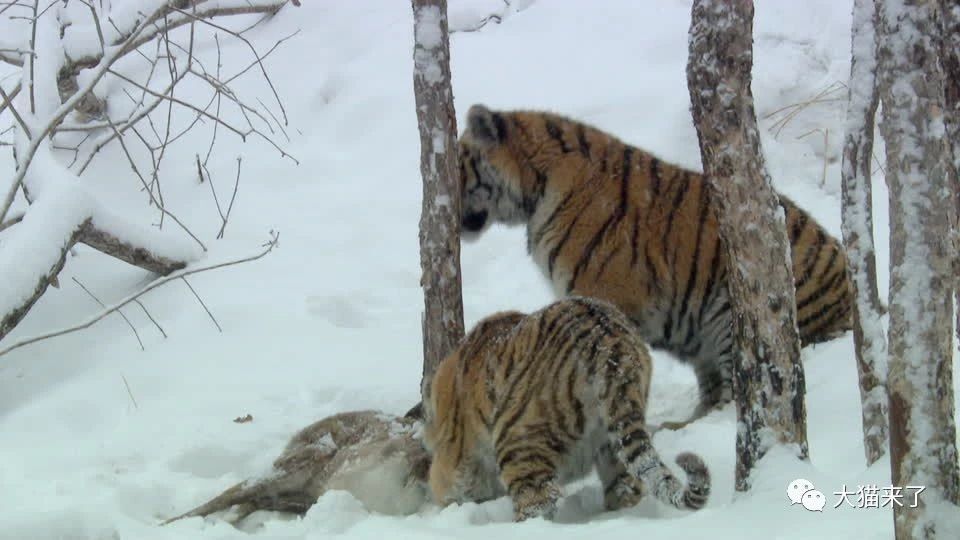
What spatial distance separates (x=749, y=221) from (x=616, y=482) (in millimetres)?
1202

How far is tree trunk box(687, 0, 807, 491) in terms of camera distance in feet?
11.4

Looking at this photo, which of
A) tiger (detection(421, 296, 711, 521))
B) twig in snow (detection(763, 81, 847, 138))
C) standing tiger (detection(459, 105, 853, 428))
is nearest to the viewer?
tiger (detection(421, 296, 711, 521))

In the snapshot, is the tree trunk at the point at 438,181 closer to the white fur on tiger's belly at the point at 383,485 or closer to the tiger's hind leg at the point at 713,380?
the white fur on tiger's belly at the point at 383,485

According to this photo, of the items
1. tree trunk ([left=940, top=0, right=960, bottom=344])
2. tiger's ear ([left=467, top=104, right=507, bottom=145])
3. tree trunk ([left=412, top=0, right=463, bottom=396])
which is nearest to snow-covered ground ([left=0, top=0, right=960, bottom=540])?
tree trunk ([left=412, top=0, right=463, bottom=396])

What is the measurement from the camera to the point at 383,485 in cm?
476

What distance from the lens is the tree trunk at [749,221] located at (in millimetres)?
3473

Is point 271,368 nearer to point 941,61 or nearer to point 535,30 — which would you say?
point 941,61

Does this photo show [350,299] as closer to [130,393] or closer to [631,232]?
[130,393]

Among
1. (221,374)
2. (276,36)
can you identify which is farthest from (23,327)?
(276,36)

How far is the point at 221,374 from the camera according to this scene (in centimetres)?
630

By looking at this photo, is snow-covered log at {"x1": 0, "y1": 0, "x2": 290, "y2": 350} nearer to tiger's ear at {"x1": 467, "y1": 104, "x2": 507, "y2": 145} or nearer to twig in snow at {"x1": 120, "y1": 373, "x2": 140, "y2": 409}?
twig in snow at {"x1": 120, "y1": 373, "x2": 140, "y2": 409}

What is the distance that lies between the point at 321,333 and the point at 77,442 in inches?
64.8

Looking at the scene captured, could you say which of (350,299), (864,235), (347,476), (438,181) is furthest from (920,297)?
(350,299)

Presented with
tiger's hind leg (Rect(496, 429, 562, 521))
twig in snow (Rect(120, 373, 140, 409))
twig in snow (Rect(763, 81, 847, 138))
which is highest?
twig in snow (Rect(763, 81, 847, 138))
